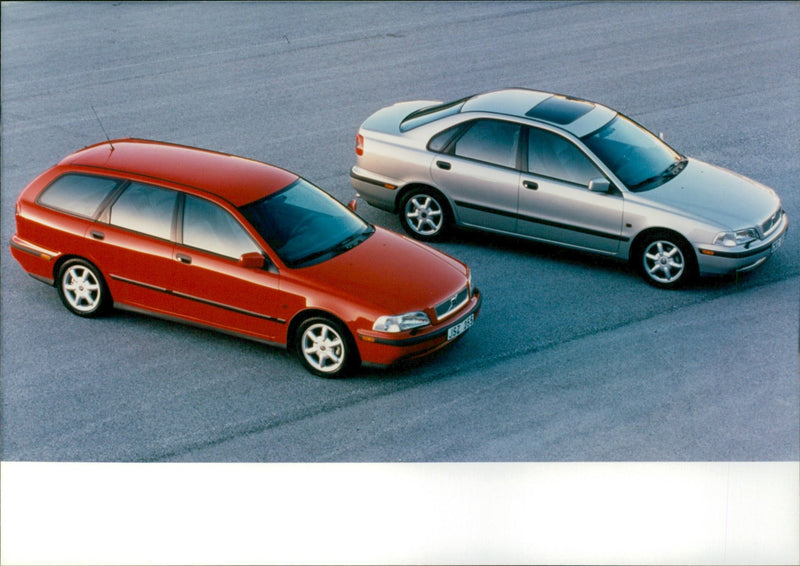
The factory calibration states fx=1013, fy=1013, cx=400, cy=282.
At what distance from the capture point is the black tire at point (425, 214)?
10844mm

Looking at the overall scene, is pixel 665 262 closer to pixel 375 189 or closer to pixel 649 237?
pixel 649 237

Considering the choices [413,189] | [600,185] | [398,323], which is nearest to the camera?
[398,323]

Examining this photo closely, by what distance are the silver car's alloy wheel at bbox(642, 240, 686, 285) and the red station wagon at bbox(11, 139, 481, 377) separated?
1974 millimetres

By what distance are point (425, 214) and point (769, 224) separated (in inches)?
138

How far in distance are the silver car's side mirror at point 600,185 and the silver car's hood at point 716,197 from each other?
0.31 m

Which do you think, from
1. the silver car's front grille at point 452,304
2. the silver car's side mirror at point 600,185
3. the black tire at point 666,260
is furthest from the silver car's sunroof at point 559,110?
the silver car's front grille at point 452,304

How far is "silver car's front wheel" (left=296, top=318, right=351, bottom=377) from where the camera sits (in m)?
8.27

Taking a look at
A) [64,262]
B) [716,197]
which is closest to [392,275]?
[64,262]

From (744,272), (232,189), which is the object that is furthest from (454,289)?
(744,272)

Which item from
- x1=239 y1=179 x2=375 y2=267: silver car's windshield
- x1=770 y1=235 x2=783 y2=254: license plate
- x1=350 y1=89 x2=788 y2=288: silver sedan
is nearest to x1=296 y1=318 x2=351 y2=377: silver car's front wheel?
x1=239 y1=179 x2=375 y2=267: silver car's windshield

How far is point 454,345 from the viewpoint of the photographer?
9070 millimetres

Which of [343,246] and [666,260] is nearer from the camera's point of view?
[343,246]

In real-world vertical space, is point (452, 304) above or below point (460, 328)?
above

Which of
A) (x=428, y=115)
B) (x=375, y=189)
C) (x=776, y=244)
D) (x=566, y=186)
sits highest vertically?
(x=428, y=115)
